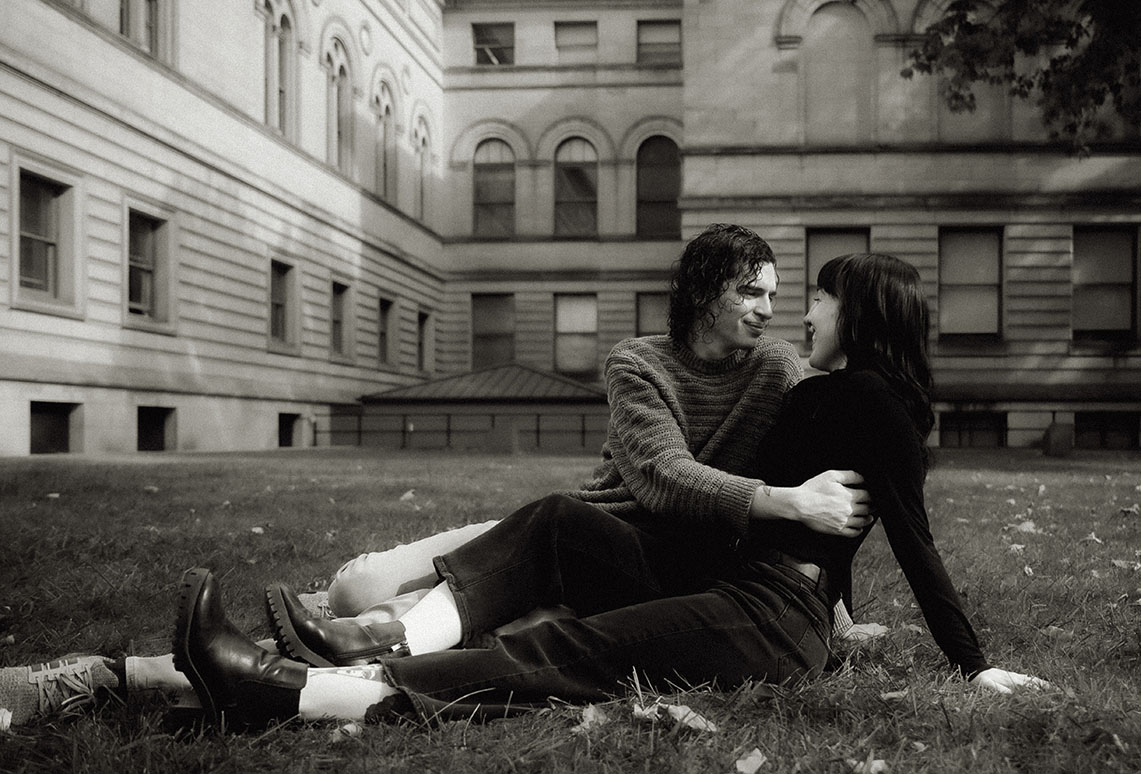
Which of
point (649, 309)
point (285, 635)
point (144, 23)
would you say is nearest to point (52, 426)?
point (144, 23)

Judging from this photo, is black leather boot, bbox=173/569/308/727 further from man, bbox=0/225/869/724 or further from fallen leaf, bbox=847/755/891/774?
fallen leaf, bbox=847/755/891/774

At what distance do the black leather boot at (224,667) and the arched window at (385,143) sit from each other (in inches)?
1055

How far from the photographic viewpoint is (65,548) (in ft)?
16.6

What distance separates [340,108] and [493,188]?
7971mm

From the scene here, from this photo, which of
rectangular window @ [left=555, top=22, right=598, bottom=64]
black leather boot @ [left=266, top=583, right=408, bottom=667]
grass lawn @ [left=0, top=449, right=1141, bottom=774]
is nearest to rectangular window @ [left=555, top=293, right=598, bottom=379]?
rectangular window @ [left=555, top=22, right=598, bottom=64]

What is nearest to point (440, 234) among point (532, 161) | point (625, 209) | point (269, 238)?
point (532, 161)

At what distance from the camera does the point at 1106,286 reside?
79.3 ft

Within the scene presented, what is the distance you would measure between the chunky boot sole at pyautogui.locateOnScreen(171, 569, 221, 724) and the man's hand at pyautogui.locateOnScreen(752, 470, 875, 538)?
1.53 meters

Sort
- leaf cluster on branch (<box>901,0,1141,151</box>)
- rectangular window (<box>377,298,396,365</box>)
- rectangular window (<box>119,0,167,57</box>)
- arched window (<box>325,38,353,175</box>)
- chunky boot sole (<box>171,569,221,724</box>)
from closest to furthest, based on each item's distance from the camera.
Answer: chunky boot sole (<box>171,569,221,724</box>) → leaf cluster on branch (<box>901,0,1141,151</box>) → rectangular window (<box>119,0,167,57</box>) → arched window (<box>325,38,353,175</box>) → rectangular window (<box>377,298,396,365</box>)

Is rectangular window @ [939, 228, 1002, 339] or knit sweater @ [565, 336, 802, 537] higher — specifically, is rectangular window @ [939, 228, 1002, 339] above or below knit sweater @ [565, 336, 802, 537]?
above

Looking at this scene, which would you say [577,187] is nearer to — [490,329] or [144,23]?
[490,329]

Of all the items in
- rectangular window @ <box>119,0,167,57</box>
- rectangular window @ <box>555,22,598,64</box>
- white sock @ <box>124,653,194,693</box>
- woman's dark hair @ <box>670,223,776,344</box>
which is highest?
rectangular window @ <box>555,22,598,64</box>

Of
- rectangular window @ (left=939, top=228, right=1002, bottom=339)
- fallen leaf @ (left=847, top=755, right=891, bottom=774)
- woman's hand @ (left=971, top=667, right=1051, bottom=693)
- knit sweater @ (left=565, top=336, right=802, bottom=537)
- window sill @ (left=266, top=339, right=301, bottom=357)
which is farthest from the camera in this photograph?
rectangular window @ (left=939, top=228, right=1002, bottom=339)

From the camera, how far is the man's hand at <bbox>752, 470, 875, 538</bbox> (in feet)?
9.09
